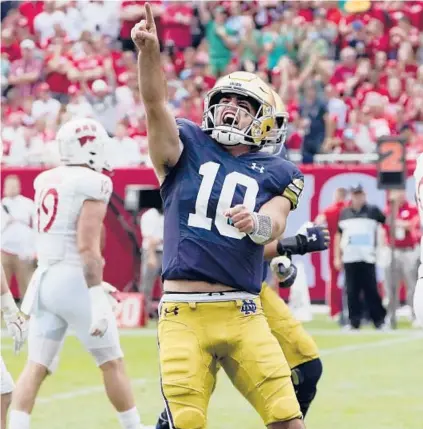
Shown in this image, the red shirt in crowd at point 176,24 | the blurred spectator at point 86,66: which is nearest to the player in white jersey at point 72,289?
the blurred spectator at point 86,66

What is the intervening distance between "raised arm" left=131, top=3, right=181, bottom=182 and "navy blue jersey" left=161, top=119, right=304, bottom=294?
154 millimetres

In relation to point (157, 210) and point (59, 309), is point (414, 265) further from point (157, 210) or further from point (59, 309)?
point (59, 309)

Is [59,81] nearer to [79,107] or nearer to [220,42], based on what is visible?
[79,107]

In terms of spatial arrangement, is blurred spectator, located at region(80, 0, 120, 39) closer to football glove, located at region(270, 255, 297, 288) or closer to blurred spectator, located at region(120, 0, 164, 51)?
blurred spectator, located at region(120, 0, 164, 51)

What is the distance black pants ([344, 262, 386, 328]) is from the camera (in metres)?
14.7

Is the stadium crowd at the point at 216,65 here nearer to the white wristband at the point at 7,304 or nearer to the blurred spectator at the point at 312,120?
the blurred spectator at the point at 312,120

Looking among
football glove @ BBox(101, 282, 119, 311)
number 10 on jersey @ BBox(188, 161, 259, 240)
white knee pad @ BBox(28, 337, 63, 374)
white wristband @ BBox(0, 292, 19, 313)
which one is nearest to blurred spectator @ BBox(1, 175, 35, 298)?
football glove @ BBox(101, 282, 119, 311)

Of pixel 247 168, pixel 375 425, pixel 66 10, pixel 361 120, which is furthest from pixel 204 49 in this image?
pixel 247 168

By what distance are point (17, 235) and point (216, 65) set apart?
571 centimetres

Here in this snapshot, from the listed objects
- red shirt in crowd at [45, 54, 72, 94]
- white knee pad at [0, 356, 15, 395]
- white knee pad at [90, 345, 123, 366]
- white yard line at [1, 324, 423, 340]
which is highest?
red shirt in crowd at [45, 54, 72, 94]

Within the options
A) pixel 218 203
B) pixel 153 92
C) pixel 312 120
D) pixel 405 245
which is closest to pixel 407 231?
pixel 405 245

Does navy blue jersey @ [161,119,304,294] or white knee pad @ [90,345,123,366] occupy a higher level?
navy blue jersey @ [161,119,304,294]

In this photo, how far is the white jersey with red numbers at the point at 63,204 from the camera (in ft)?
23.0

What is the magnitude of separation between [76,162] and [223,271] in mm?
2083
